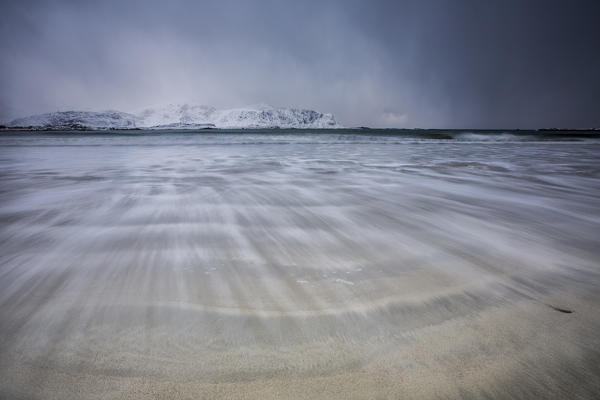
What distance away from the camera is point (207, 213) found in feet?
6.44

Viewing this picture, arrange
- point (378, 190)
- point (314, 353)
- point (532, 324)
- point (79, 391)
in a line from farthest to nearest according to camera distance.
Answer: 1. point (378, 190)
2. point (532, 324)
3. point (314, 353)
4. point (79, 391)

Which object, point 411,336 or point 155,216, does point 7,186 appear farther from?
point 411,336

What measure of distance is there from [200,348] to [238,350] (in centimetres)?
10

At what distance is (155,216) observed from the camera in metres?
1.89

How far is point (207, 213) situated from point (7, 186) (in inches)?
110

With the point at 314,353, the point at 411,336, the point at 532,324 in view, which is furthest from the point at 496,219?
the point at 314,353

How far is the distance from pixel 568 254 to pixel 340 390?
4.49ft

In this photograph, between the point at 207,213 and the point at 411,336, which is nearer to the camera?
the point at 411,336

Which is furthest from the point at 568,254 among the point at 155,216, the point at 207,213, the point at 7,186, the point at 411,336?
the point at 7,186

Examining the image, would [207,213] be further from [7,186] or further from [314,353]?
[7,186]

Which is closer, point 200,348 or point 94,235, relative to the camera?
point 200,348

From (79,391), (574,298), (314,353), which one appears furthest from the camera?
(574,298)

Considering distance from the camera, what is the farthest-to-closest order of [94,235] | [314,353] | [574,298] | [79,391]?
[94,235], [574,298], [314,353], [79,391]

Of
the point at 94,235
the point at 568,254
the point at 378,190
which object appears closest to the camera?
the point at 568,254
